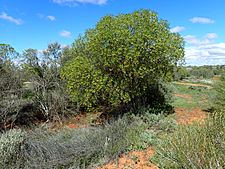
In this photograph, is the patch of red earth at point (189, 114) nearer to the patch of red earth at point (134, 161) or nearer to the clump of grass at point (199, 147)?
the patch of red earth at point (134, 161)

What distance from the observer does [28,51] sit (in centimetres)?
1680

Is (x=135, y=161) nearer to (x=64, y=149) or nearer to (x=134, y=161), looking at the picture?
(x=134, y=161)

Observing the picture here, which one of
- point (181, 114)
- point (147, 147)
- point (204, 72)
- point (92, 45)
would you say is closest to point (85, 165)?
point (147, 147)

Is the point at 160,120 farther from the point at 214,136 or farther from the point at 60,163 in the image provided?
the point at 214,136

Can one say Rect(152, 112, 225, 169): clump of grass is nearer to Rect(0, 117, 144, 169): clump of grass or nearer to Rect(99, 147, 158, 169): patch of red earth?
Rect(99, 147, 158, 169): patch of red earth

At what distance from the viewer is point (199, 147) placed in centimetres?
540

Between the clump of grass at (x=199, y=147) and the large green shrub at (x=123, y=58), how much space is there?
20.9 feet

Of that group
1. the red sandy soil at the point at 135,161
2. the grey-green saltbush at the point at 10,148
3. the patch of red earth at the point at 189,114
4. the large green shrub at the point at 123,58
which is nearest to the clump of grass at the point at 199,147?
the red sandy soil at the point at 135,161

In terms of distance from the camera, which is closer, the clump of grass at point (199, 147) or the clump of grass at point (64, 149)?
the clump of grass at point (199, 147)

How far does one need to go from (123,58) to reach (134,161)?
195 inches

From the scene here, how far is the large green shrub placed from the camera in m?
12.5

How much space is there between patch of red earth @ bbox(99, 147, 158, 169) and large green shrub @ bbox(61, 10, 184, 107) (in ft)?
12.8

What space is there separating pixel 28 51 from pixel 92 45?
542 cm

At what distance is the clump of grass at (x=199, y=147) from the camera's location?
4.98 meters
